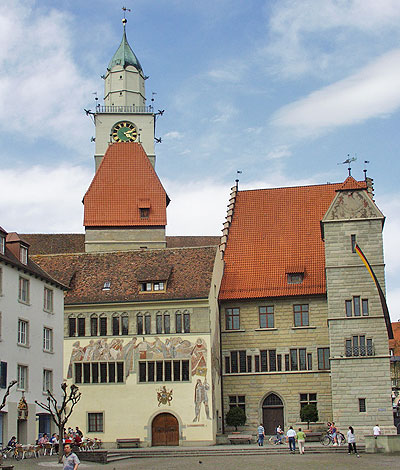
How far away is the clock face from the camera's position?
84562mm

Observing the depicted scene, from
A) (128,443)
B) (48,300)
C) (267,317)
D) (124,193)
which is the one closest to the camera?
(48,300)

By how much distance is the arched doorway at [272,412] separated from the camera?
51.1m

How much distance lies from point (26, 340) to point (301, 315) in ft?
61.4

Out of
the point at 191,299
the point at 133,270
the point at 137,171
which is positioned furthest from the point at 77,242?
the point at 191,299

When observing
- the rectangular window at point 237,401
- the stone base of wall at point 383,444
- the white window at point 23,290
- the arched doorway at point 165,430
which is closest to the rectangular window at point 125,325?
the arched doorway at point 165,430

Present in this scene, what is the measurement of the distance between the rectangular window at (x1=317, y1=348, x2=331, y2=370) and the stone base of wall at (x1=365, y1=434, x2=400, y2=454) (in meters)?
12.5

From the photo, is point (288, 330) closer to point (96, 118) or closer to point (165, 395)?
point (165, 395)

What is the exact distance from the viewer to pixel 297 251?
5553 cm

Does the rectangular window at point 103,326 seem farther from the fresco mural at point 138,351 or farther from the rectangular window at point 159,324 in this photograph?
the rectangular window at point 159,324

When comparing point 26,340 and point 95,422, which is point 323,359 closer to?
point 95,422

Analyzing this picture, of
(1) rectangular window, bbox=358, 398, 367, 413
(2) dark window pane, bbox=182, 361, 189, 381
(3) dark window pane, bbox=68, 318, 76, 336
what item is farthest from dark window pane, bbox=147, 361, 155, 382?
(1) rectangular window, bbox=358, 398, 367, 413

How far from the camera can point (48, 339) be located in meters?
44.5

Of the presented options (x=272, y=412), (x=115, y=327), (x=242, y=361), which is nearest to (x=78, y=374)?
(x=115, y=327)

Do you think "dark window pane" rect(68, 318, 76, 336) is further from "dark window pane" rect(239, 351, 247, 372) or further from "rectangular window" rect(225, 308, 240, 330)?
"dark window pane" rect(239, 351, 247, 372)
